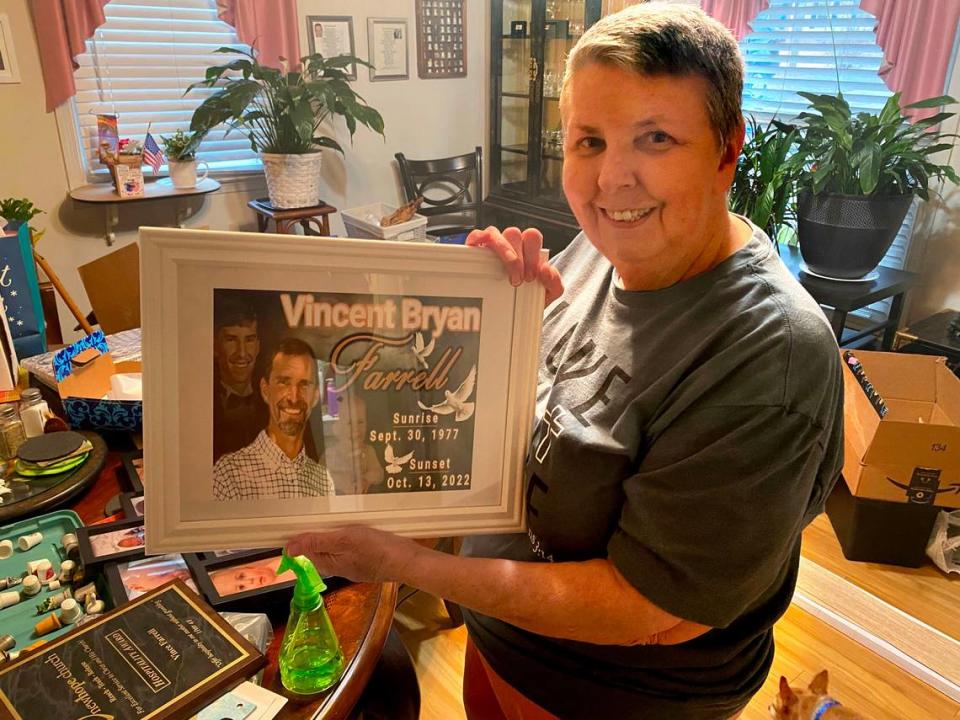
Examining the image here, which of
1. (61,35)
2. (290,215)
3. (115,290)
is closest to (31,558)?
(115,290)

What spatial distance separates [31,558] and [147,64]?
3032mm

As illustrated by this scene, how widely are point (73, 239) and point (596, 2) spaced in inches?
115

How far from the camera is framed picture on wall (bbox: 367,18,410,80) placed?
12.9ft

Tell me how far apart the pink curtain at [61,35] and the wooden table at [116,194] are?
383 mm

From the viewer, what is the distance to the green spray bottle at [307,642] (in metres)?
0.85

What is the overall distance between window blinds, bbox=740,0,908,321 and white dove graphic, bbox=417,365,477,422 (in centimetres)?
Result: 268

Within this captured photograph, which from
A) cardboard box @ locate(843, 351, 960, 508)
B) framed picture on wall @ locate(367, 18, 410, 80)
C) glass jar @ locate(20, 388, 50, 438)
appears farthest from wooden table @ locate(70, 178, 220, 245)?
cardboard box @ locate(843, 351, 960, 508)

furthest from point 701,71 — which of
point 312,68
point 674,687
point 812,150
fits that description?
point 312,68

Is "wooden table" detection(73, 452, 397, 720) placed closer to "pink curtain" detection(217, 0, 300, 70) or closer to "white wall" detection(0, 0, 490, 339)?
"white wall" detection(0, 0, 490, 339)

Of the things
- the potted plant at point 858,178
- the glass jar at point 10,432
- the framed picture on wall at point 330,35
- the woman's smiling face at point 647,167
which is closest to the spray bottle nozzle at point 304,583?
the woman's smiling face at point 647,167

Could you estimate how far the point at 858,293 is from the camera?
8.93ft

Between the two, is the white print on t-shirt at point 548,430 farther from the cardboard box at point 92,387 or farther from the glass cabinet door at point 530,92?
the glass cabinet door at point 530,92

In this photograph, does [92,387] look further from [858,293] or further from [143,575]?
[858,293]

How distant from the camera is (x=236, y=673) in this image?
0.76 metres
